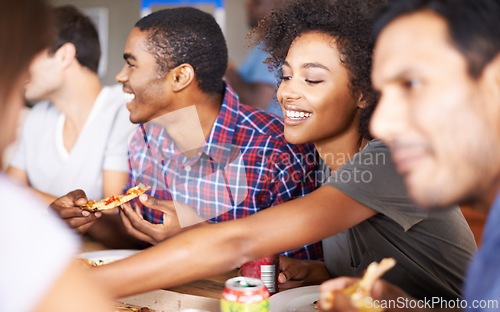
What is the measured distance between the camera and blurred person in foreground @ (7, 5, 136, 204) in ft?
7.27

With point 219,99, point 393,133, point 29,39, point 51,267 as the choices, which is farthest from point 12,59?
point 219,99

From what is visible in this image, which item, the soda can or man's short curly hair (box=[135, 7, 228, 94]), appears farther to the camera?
man's short curly hair (box=[135, 7, 228, 94])

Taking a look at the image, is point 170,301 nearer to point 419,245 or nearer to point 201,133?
point 419,245

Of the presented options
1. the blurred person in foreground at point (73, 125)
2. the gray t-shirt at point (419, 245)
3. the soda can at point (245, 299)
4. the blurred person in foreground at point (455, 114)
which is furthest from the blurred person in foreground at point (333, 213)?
the blurred person in foreground at point (73, 125)

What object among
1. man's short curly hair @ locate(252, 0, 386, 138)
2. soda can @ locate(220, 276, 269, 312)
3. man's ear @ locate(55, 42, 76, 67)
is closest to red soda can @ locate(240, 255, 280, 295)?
soda can @ locate(220, 276, 269, 312)

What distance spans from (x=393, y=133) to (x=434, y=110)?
0.07 m

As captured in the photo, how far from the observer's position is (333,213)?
1145 millimetres

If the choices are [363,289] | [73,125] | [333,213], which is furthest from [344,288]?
[73,125]

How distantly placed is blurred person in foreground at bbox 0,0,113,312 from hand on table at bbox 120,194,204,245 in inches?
37.0

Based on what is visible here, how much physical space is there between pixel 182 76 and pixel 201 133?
9.2 inches

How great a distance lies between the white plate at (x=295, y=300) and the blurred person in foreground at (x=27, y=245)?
0.60 metres

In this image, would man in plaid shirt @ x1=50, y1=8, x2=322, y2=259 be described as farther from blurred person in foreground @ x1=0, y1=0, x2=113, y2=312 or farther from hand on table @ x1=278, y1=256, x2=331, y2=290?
blurred person in foreground @ x1=0, y1=0, x2=113, y2=312

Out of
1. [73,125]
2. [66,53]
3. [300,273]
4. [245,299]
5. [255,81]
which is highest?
[66,53]

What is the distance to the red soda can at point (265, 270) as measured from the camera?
1259 mm
